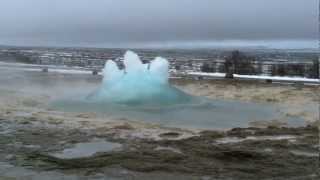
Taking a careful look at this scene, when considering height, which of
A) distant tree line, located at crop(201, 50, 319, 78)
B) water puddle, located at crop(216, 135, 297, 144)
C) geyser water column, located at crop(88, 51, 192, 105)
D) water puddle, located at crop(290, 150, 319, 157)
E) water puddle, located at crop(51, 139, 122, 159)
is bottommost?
distant tree line, located at crop(201, 50, 319, 78)

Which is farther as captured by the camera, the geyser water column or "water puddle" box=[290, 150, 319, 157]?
the geyser water column

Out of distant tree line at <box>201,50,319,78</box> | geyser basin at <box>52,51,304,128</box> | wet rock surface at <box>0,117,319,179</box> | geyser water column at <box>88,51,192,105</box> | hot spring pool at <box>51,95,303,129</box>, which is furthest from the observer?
distant tree line at <box>201,50,319,78</box>

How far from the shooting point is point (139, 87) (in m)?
15.8

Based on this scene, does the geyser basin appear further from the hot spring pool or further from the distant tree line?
the distant tree line

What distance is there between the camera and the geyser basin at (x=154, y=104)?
42.1 ft

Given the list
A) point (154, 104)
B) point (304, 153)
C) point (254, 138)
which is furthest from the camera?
point (154, 104)

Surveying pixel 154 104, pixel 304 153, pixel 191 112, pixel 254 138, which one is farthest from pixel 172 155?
pixel 154 104

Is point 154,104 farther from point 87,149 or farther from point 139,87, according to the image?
point 87,149

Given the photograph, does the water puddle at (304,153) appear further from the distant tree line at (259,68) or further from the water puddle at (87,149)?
the distant tree line at (259,68)

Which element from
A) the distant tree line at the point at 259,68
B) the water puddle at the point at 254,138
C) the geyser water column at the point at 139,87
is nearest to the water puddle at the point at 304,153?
the water puddle at the point at 254,138

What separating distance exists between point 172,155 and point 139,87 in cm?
775

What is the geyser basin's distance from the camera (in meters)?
12.8

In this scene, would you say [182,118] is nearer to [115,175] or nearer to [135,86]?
[135,86]

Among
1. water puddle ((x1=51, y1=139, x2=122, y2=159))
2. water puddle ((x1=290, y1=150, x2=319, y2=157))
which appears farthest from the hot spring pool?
water puddle ((x1=290, y1=150, x2=319, y2=157))
